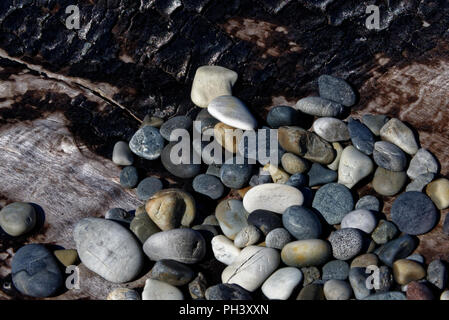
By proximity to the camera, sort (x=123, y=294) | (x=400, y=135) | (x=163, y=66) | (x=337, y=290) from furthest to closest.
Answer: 1. (x=163, y=66)
2. (x=400, y=135)
3. (x=123, y=294)
4. (x=337, y=290)

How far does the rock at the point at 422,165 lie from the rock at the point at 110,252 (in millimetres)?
1481

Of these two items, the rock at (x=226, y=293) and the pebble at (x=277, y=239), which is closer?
the rock at (x=226, y=293)

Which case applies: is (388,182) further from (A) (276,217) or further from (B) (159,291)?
(B) (159,291)

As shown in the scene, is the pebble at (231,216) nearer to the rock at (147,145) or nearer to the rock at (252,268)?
the rock at (252,268)

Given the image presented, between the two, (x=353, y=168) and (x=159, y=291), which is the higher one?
(x=353, y=168)

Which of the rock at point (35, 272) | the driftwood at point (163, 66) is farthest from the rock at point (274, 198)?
the rock at point (35, 272)

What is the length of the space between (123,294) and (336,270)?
100 cm

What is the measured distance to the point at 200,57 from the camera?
336 cm

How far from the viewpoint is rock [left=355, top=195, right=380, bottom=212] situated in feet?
8.96

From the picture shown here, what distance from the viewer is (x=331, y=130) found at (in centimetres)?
297

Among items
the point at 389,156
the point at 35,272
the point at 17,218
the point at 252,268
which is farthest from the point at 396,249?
the point at 17,218

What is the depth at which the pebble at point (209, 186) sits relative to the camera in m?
2.93

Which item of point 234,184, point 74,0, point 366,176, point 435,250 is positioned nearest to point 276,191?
point 234,184

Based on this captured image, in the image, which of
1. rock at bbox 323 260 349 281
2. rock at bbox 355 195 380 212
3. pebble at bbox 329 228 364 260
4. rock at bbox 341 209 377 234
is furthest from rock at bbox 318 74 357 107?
rock at bbox 323 260 349 281
